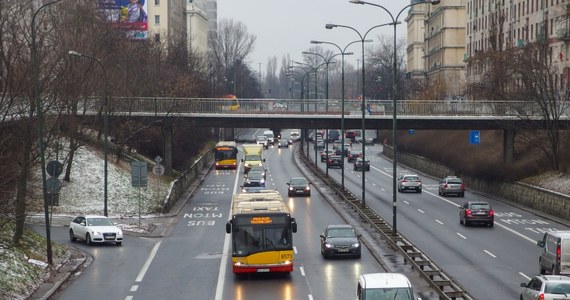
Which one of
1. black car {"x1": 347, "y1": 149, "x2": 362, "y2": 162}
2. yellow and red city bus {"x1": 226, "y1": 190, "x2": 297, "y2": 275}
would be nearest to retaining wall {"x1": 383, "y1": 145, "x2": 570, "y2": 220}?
black car {"x1": 347, "y1": 149, "x2": 362, "y2": 162}

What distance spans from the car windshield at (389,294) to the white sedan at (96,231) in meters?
22.8

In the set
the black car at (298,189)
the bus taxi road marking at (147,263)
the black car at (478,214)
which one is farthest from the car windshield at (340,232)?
the black car at (298,189)

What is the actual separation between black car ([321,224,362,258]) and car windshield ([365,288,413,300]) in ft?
51.4

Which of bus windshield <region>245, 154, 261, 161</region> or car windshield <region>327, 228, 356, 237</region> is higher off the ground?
car windshield <region>327, 228, 356, 237</region>

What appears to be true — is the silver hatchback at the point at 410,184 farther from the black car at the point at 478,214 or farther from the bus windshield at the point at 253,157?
the black car at the point at 478,214

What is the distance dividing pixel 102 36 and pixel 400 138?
184ft

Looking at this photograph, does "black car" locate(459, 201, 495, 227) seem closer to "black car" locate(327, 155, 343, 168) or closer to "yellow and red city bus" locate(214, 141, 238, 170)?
"yellow and red city bus" locate(214, 141, 238, 170)

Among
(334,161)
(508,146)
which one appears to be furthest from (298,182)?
(334,161)

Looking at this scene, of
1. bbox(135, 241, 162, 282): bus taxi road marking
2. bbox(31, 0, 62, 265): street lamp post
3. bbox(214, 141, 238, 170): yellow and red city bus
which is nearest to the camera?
bbox(31, 0, 62, 265): street lamp post

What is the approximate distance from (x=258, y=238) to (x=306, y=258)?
21.7ft

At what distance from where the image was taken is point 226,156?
102875mm

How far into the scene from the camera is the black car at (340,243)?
1593 inches

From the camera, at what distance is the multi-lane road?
108 ft

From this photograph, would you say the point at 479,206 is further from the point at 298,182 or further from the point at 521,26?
the point at 521,26
